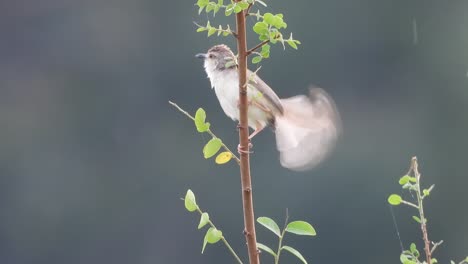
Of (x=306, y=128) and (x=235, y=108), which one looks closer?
(x=306, y=128)

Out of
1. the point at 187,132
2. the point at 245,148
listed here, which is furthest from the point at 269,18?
the point at 187,132

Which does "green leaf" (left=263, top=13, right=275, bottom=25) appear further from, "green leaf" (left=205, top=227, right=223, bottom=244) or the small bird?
"green leaf" (left=205, top=227, right=223, bottom=244)

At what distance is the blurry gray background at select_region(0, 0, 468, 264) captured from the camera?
11172mm

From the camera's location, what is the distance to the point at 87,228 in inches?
493

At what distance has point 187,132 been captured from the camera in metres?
12.5

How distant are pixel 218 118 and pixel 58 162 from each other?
9.01 ft

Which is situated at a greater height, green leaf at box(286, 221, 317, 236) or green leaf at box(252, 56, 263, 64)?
green leaf at box(252, 56, 263, 64)

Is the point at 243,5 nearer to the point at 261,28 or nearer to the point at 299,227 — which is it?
the point at 261,28

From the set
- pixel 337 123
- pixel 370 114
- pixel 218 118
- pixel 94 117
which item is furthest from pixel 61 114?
pixel 337 123

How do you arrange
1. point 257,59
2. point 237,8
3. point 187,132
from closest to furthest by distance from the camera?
point 237,8
point 257,59
point 187,132

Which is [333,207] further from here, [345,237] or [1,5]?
[1,5]

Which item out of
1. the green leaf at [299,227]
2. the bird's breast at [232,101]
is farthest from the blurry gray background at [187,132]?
the green leaf at [299,227]

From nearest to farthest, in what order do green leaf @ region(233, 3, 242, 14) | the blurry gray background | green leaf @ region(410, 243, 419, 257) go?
green leaf @ region(233, 3, 242, 14) → green leaf @ region(410, 243, 419, 257) → the blurry gray background

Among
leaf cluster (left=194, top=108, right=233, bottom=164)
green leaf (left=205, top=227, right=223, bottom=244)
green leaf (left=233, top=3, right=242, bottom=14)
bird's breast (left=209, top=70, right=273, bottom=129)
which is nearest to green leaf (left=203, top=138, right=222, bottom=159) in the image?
leaf cluster (left=194, top=108, right=233, bottom=164)
